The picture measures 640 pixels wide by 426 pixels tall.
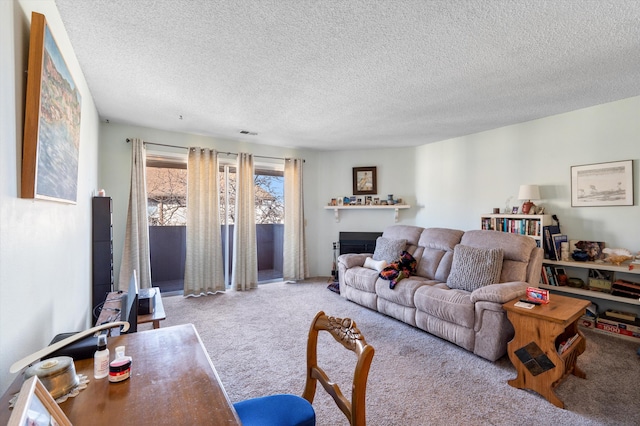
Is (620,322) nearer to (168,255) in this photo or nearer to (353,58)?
(353,58)

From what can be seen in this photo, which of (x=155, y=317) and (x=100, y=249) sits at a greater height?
(x=100, y=249)

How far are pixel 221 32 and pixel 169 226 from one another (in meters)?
3.39

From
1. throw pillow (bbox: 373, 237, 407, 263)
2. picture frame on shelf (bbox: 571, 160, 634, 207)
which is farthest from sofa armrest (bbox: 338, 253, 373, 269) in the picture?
picture frame on shelf (bbox: 571, 160, 634, 207)

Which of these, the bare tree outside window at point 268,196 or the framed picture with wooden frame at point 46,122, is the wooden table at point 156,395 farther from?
the bare tree outside window at point 268,196

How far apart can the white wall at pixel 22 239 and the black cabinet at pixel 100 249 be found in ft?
3.63

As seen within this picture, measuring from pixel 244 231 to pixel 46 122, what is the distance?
12.1 ft

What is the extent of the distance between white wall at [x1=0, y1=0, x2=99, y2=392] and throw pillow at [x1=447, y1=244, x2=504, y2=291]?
333cm

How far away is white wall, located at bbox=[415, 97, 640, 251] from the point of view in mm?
3156

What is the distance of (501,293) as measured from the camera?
8.14 ft

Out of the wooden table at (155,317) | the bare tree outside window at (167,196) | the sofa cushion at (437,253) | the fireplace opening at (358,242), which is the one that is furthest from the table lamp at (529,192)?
the bare tree outside window at (167,196)

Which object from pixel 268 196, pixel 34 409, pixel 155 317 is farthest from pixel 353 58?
pixel 268 196

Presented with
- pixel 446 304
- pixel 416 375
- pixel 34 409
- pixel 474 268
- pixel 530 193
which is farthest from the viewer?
pixel 530 193

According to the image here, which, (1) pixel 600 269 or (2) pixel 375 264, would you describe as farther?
(2) pixel 375 264

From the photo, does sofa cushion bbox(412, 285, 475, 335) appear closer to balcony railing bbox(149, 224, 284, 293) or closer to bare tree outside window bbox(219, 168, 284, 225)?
bare tree outside window bbox(219, 168, 284, 225)
